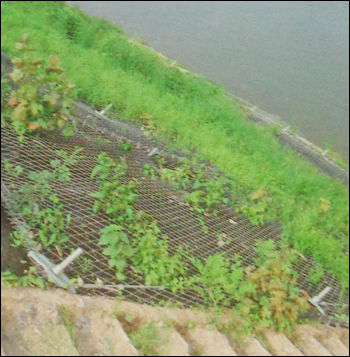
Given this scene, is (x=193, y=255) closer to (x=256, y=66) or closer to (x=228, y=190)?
(x=228, y=190)

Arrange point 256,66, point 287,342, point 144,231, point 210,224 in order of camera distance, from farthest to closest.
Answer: point 256,66 → point 210,224 → point 144,231 → point 287,342

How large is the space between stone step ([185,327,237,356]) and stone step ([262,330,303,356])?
1.68 ft

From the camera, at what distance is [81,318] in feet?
9.70

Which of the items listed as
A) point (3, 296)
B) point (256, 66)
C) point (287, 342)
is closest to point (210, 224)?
point (287, 342)

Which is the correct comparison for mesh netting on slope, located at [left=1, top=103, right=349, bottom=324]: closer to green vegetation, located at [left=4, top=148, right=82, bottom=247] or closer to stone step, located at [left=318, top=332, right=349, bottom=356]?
green vegetation, located at [left=4, top=148, right=82, bottom=247]

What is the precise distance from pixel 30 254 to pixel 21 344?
0.74 meters

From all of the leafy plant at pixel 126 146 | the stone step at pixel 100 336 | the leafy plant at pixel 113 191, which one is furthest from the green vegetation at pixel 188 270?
the leafy plant at pixel 126 146

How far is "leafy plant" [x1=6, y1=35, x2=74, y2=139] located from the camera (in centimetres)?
404

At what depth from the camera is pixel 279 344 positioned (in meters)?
3.62

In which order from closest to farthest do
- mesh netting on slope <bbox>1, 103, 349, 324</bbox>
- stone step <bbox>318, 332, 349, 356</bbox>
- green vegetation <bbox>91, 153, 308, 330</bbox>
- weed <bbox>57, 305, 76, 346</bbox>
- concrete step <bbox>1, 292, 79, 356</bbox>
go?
concrete step <bbox>1, 292, 79, 356</bbox> < weed <bbox>57, 305, 76, 346</bbox> < mesh netting on slope <bbox>1, 103, 349, 324</bbox> < green vegetation <bbox>91, 153, 308, 330</bbox> < stone step <bbox>318, 332, 349, 356</bbox>

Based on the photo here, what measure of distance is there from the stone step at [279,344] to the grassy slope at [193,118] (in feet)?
6.43

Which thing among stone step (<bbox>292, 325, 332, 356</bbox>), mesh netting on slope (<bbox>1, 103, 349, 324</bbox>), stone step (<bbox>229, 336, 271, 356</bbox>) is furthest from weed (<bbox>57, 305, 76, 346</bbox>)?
stone step (<bbox>292, 325, 332, 356</bbox>)

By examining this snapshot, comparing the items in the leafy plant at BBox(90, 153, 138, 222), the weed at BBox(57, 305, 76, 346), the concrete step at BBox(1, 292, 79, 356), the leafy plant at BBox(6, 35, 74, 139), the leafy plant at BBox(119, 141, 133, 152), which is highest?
the leafy plant at BBox(6, 35, 74, 139)

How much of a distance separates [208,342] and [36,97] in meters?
2.93
